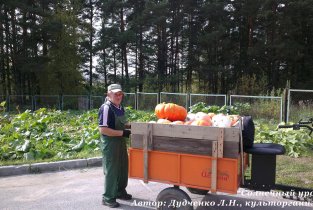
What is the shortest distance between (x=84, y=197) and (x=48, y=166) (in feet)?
7.01

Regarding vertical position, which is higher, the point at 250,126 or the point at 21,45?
the point at 21,45

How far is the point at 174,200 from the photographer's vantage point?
4145 millimetres

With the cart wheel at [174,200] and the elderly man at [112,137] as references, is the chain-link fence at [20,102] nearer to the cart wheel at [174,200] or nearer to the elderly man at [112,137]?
the elderly man at [112,137]

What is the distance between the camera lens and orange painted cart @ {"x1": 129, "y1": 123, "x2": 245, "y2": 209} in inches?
145

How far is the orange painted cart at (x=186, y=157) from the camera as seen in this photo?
3689mm

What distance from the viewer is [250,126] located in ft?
13.4

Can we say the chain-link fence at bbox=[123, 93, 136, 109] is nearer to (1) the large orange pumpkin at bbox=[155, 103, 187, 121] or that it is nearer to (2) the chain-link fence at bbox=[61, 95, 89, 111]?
(2) the chain-link fence at bbox=[61, 95, 89, 111]

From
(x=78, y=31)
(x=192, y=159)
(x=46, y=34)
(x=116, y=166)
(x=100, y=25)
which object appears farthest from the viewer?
(x=100, y=25)

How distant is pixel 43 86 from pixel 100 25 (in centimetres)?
1041

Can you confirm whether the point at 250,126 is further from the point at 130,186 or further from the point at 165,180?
the point at 130,186

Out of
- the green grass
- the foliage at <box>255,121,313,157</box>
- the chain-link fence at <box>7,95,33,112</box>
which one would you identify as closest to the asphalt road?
the green grass

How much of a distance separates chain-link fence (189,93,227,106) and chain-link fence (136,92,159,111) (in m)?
2.92

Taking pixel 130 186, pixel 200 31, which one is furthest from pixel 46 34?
pixel 130 186

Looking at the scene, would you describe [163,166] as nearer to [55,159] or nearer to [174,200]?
[174,200]
